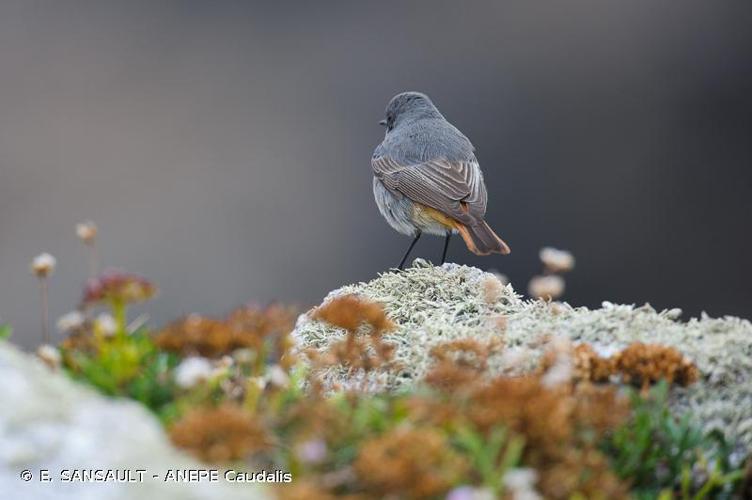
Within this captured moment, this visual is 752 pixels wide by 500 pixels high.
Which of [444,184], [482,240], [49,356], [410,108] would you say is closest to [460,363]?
[49,356]

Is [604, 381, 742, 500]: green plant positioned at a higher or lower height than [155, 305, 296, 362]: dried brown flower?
lower

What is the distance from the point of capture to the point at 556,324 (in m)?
3.44

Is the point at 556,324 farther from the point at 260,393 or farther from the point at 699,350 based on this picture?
the point at 260,393

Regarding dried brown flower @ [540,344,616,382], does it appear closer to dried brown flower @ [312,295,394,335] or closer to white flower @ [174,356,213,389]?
dried brown flower @ [312,295,394,335]

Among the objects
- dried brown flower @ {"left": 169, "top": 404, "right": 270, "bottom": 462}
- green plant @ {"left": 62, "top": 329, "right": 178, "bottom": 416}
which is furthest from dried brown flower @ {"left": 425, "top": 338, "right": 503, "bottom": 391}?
green plant @ {"left": 62, "top": 329, "right": 178, "bottom": 416}

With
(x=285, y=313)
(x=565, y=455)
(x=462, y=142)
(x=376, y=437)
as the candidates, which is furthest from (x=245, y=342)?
(x=462, y=142)

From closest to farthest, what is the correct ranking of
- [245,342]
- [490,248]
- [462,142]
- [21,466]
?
[21,466]
[245,342]
[490,248]
[462,142]

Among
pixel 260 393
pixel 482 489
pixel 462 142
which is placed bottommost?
pixel 482 489

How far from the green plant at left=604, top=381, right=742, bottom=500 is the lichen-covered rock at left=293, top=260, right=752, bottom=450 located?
17cm

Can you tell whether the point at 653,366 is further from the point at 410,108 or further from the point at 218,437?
the point at 410,108

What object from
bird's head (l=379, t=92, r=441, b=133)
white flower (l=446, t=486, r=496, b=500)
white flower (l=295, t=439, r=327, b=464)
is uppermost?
bird's head (l=379, t=92, r=441, b=133)

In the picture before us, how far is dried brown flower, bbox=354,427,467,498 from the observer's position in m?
1.95

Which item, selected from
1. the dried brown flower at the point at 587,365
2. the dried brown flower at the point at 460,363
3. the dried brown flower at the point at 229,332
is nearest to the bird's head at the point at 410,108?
the dried brown flower at the point at 460,363

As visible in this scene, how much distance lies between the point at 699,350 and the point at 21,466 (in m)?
2.06
